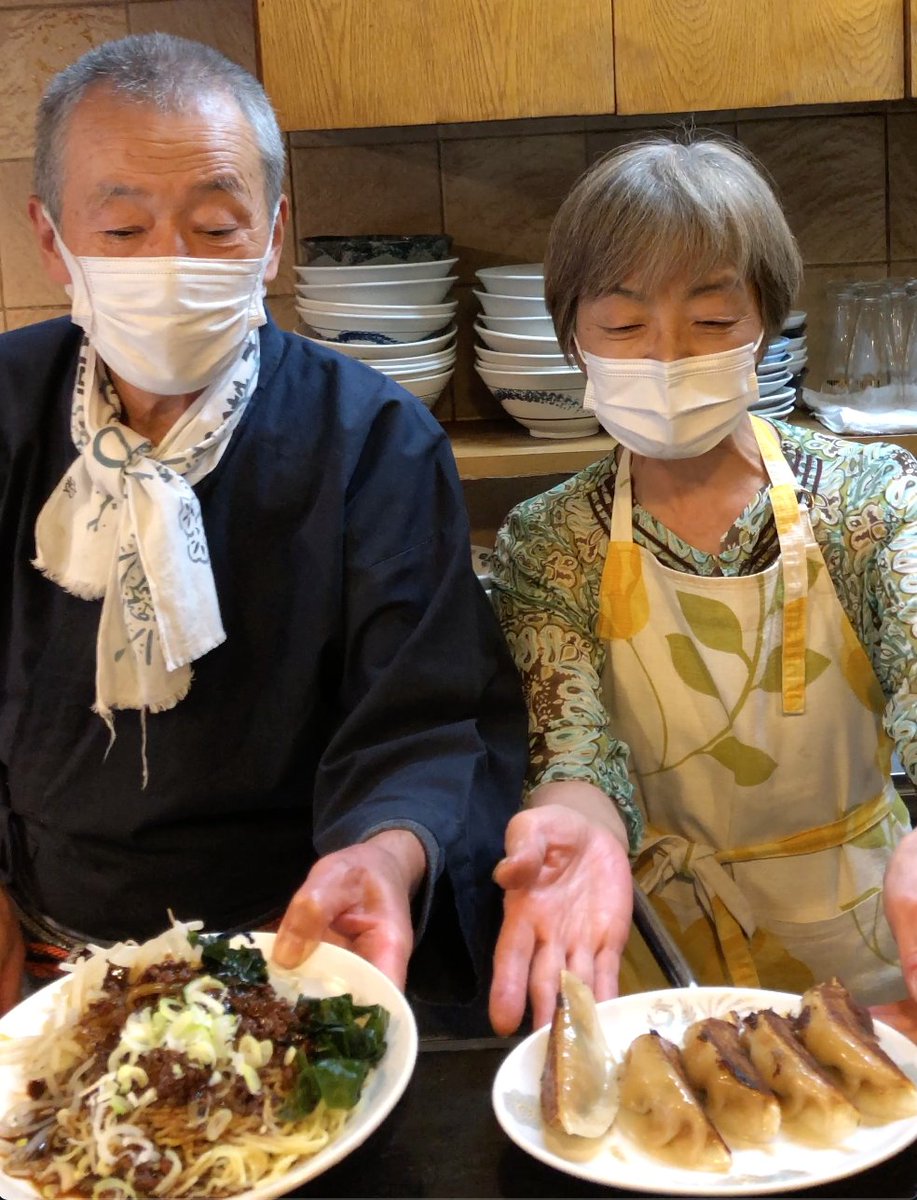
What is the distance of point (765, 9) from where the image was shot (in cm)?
179

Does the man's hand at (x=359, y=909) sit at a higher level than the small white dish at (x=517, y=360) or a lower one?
lower

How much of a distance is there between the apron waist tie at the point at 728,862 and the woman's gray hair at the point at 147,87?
0.84 m

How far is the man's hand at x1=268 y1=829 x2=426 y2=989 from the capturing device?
0.90 m

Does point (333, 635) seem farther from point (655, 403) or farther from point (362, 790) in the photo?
point (655, 403)

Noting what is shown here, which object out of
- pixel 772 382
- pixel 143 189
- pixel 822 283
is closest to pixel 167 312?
pixel 143 189

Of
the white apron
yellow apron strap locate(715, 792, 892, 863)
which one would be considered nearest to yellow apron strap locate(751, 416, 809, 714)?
the white apron

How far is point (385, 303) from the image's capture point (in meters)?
1.89

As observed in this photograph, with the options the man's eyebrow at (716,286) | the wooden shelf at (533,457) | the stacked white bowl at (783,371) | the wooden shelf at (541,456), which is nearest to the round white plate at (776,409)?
the stacked white bowl at (783,371)

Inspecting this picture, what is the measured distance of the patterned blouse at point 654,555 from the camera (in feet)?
4.15

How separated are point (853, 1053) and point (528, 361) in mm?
1319

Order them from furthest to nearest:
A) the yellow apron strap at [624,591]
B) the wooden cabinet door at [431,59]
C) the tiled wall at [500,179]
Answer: the tiled wall at [500,179]
the wooden cabinet door at [431,59]
the yellow apron strap at [624,591]

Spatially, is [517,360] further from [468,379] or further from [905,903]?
[905,903]

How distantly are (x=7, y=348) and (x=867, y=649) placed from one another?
3.35ft

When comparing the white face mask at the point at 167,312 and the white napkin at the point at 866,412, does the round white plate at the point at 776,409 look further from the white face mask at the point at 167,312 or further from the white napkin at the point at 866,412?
the white face mask at the point at 167,312
